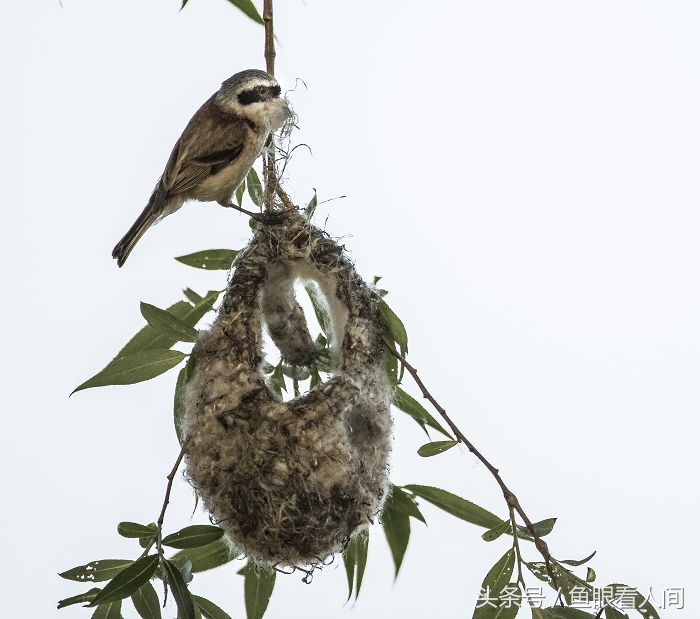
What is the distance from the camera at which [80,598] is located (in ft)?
5.84

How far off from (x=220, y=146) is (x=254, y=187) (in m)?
0.18

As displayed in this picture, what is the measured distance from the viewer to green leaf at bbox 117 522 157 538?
6.01 ft

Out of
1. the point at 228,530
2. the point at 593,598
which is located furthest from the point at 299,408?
the point at 593,598

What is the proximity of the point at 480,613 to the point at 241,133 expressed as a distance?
1.31 meters

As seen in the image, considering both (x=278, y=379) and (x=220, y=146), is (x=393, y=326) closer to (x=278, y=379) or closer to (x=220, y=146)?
(x=278, y=379)

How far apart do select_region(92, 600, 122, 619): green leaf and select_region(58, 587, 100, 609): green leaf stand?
53mm

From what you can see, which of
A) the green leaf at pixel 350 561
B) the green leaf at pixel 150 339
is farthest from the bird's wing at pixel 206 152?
the green leaf at pixel 350 561

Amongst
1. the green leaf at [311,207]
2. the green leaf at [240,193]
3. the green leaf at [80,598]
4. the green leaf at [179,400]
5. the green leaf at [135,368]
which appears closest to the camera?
the green leaf at [80,598]

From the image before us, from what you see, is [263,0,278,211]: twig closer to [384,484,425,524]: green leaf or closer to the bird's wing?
the bird's wing

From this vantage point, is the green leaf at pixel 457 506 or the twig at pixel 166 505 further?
the green leaf at pixel 457 506

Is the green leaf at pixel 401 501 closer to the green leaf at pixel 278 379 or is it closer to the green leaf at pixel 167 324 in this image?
the green leaf at pixel 278 379

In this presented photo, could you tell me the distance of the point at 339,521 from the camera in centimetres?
186

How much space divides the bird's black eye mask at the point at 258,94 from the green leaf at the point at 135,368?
723mm

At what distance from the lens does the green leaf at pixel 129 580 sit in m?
1.74
